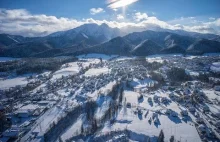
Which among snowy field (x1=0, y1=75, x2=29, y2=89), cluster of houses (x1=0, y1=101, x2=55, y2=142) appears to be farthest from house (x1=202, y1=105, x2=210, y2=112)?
snowy field (x1=0, y1=75, x2=29, y2=89)

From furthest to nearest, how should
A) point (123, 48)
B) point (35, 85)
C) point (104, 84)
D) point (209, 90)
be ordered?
point (123, 48) → point (35, 85) → point (104, 84) → point (209, 90)

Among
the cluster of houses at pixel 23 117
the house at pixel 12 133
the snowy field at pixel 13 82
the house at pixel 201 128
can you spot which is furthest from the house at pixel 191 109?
the snowy field at pixel 13 82

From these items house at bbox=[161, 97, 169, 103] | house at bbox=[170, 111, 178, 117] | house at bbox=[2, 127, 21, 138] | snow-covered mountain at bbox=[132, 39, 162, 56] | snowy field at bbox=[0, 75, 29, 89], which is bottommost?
house at bbox=[2, 127, 21, 138]

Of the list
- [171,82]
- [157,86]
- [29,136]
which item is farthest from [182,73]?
[29,136]

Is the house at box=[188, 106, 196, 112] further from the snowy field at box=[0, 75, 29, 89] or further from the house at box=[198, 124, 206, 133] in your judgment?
the snowy field at box=[0, 75, 29, 89]

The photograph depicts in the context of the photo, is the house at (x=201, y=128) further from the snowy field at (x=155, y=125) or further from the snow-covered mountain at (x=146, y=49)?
the snow-covered mountain at (x=146, y=49)

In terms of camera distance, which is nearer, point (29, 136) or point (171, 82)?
point (29, 136)

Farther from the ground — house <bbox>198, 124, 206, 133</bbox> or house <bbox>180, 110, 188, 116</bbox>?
house <bbox>180, 110, 188, 116</bbox>

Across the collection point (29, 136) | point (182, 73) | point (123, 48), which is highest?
point (123, 48)

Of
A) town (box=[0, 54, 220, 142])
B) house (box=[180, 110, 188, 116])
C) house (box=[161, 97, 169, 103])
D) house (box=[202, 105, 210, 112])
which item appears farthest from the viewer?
house (box=[161, 97, 169, 103])

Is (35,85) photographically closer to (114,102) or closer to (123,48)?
(114,102)

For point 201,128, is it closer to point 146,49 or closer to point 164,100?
point 164,100
